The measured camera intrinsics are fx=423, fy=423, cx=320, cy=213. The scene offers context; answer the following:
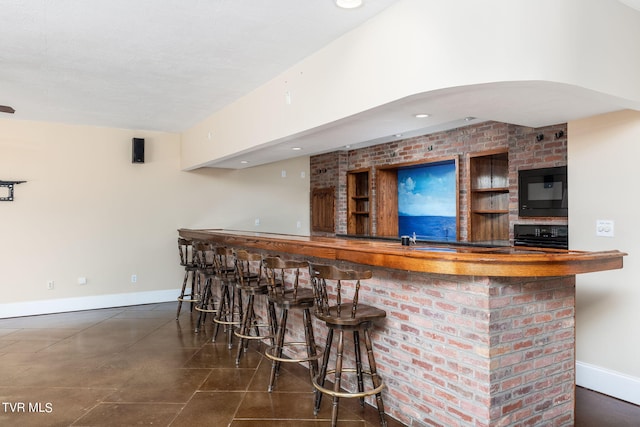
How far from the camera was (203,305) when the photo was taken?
5.29 metres

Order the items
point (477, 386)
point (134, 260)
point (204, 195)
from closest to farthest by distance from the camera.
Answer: point (477, 386), point (134, 260), point (204, 195)

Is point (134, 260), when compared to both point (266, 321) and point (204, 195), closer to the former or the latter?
point (204, 195)

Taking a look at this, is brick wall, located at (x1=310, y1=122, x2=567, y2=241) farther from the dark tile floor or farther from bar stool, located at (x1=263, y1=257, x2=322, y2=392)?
bar stool, located at (x1=263, y1=257, x2=322, y2=392)

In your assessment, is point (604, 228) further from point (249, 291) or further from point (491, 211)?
point (249, 291)

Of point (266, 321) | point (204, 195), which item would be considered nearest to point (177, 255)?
point (204, 195)

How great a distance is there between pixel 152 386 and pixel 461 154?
14.8 ft

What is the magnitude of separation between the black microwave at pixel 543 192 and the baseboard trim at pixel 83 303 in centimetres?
526

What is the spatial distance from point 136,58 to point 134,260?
12.6ft

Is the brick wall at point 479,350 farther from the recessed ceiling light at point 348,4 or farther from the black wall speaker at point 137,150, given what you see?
the black wall speaker at point 137,150

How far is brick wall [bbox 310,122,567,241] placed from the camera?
438 centimetres

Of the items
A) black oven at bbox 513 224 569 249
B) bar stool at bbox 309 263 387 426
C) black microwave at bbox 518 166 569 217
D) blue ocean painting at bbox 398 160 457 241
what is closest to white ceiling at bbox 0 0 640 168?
black microwave at bbox 518 166 569 217

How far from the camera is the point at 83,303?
621cm

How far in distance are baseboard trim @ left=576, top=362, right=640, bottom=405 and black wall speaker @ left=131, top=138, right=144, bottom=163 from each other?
6094 mm

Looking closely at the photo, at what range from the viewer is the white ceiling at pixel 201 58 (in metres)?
2.71
